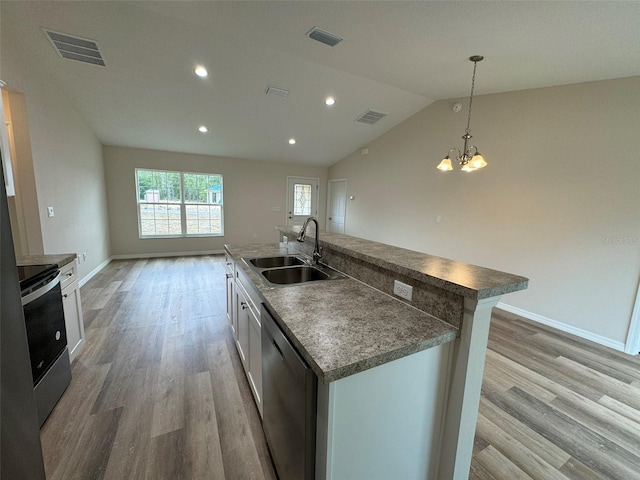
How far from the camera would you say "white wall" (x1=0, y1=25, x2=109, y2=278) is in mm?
2705

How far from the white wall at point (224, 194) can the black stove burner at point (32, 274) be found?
4383 millimetres

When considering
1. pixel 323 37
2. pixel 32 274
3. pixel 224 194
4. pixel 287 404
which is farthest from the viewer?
pixel 224 194

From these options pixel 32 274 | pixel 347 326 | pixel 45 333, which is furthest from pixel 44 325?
pixel 347 326

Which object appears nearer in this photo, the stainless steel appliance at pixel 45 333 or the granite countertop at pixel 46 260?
the stainless steel appliance at pixel 45 333

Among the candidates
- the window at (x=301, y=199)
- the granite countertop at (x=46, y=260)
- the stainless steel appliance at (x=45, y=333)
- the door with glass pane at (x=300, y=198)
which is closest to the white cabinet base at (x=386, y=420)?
the stainless steel appliance at (x=45, y=333)

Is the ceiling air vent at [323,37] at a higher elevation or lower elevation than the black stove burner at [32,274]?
higher

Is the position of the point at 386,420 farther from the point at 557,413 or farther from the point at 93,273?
the point at 93,273

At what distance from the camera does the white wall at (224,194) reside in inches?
213

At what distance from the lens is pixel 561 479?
1385 mm

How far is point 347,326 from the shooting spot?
1062mm

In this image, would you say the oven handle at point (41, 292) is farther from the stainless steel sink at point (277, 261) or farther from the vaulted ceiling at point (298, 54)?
the vaulted ceiling at point (298, 54)

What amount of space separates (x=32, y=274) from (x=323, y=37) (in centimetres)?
296

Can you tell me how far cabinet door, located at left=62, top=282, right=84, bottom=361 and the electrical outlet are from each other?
2.35 metres

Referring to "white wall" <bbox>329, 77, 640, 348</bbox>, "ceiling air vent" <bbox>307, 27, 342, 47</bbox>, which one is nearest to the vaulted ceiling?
"ceiling air vent" <bbox>307, 27, 342, 47</bbox>
